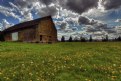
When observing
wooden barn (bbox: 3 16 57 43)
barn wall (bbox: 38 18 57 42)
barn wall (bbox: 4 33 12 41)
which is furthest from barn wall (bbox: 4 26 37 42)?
barn wall (bbox: 4 33 12 41)

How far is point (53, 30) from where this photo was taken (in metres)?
70.0

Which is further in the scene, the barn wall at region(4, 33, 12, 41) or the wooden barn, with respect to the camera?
the barn wall at region(4, 33, 12, 41)

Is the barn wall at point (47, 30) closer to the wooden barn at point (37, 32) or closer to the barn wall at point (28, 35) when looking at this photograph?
the wooden barn at point (37, 32)

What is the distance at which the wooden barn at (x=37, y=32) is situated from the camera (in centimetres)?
6250

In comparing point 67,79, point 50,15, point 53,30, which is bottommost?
point 67,79

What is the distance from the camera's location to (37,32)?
6203 cm

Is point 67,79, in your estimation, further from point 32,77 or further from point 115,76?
point 115,76

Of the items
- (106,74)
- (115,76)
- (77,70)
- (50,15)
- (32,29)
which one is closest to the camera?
(115,76)

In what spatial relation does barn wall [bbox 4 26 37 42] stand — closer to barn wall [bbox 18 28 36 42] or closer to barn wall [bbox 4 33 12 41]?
barn wall [bbox 18 28 36 42]

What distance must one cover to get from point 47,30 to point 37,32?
563 centimetres

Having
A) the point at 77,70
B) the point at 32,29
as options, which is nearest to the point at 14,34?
the point at 32,29

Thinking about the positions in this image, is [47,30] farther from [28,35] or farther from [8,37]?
[8,37]

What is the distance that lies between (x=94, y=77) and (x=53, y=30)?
195ft

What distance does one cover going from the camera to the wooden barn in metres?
62.5
